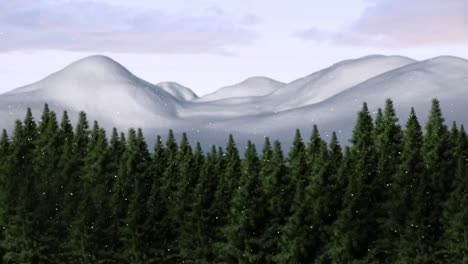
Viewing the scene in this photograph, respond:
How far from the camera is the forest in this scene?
263 feet

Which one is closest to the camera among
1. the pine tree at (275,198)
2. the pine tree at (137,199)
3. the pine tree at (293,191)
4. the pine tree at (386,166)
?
the pine tree at (386,166)

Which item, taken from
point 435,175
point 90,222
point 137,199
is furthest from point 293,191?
point 90,222

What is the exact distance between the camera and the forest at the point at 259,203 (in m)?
80.2

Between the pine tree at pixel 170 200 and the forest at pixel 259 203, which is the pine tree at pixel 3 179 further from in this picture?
the pine tree at pixel 170 200

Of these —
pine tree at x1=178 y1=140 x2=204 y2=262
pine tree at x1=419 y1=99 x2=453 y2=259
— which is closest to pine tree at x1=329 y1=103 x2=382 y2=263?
pine tree at x1=419 y1=99 x2=453 y2=259

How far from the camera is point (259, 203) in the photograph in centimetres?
8431

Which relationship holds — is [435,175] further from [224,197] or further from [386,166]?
[224,197]

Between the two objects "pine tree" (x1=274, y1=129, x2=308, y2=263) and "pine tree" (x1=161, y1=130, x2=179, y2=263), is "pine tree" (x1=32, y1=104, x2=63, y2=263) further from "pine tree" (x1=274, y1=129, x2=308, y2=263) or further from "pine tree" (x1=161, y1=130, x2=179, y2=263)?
"pine tree" (x1=274, y1=129, x2=308, y2=263)

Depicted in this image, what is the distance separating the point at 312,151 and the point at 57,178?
2866cm

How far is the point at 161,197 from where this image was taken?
90625 millimetres

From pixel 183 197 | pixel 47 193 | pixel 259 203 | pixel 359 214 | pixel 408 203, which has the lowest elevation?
pixel 359 214

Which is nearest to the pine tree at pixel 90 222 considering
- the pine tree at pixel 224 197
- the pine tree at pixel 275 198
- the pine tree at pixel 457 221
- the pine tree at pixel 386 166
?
the pine tree at pixel 224 197

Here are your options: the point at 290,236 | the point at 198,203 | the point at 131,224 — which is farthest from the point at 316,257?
the point at 131,224

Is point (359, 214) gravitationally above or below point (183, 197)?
below
